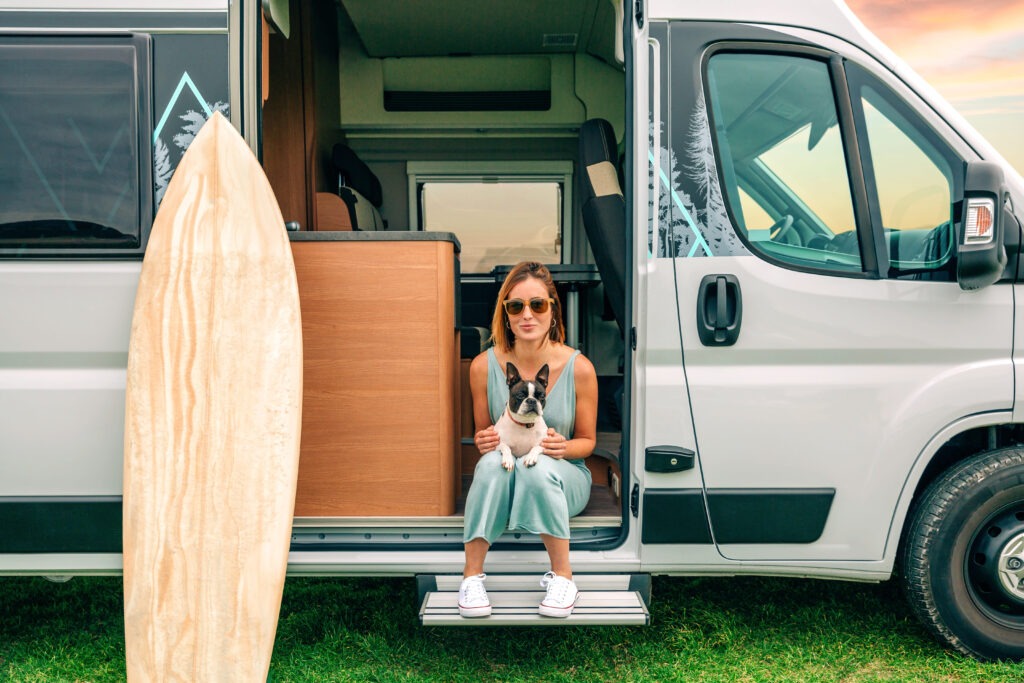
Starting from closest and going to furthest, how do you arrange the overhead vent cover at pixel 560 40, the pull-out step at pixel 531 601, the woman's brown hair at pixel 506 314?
the pull-out step at pixel 531 601 < the woman's brown hair at pixel 506 314 < the overhead vent cover at pixel 560 40

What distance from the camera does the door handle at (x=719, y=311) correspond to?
251cm

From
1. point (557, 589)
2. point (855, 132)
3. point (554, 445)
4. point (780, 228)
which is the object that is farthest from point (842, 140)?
point (557, 589)

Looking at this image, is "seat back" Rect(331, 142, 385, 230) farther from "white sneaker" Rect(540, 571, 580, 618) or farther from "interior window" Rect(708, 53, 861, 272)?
"white sneaker" Rect(540, 571, 580, 618)

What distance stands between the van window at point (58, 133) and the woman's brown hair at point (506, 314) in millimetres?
1432

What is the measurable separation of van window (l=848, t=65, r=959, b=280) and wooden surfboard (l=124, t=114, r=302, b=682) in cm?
212

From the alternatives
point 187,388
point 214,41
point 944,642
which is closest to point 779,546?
point 944,642

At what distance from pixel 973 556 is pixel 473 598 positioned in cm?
184

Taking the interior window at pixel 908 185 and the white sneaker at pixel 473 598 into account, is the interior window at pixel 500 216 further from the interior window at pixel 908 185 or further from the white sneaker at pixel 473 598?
the white sneaker at pixel 473 598

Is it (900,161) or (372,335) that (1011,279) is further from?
(372,335)

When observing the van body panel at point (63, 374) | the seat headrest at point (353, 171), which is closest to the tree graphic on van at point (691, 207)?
the van body panel at point (63, 374)

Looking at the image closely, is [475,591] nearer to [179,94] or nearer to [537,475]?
[537,475]

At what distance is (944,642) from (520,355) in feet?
6.24

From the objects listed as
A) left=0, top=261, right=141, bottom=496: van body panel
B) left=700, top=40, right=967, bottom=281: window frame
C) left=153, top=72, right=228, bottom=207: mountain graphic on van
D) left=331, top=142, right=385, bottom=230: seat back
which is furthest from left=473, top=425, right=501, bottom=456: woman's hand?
left=331, top=142, right=385, bottom=230: seat back

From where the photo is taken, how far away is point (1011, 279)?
252 cm
